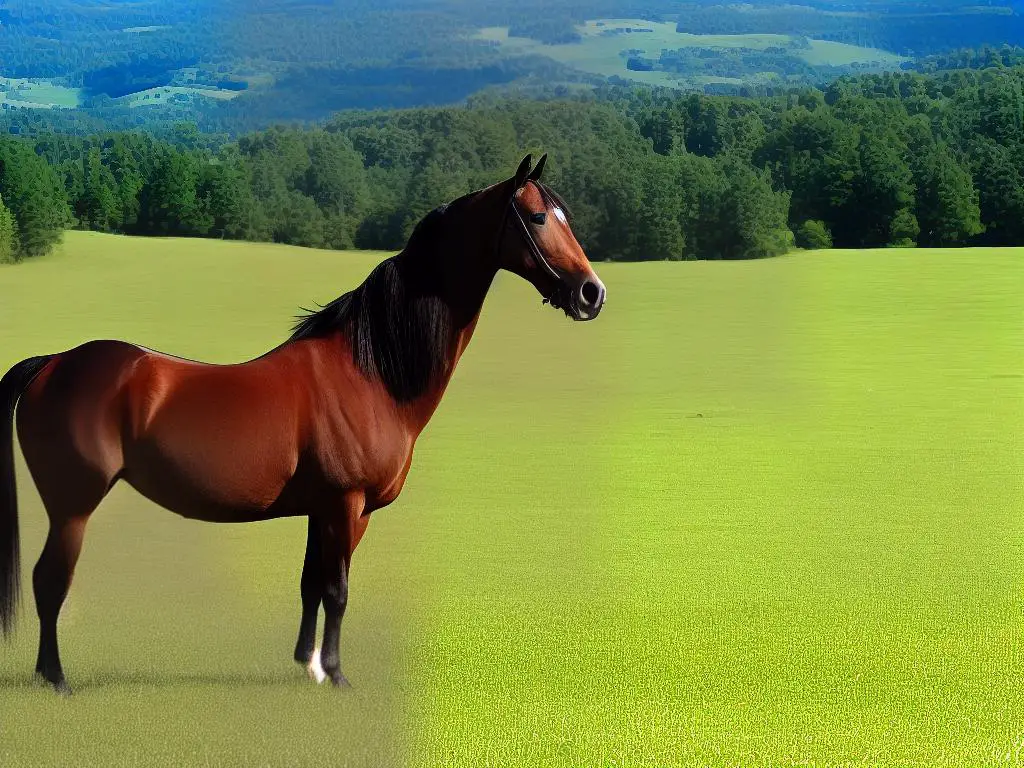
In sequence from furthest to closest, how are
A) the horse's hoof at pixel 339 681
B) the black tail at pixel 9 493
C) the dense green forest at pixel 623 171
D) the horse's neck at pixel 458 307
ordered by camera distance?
the dense green forest at pixel 623 171, the horse's hoof at pixel 339 681, the black tail at pixel 9 493, the horse's neck at pixel 458 307

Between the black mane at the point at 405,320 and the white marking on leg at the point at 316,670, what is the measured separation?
1361 millimetres

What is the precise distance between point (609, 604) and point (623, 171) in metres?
22.1

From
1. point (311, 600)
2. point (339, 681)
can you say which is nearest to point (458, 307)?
point (311, 600)

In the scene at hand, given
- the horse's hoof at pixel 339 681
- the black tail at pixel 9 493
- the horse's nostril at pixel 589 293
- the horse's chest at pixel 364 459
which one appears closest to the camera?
the horse's nostril at pixel 589 293

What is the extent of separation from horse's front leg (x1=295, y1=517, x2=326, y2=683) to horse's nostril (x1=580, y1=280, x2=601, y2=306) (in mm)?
1667

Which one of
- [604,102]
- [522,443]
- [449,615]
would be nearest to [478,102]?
[604,102]

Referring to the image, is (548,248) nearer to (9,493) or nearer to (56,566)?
(56,566)

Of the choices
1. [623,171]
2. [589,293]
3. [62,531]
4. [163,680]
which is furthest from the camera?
[623,171]

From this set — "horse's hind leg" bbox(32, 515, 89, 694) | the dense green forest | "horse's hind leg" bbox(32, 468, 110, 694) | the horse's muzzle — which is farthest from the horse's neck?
the dense green forest

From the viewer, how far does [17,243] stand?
120 ft

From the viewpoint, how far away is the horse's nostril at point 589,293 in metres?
6.18

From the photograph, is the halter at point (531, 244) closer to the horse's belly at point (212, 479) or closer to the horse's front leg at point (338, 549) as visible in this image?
the horse's front leg at point (338, 549)

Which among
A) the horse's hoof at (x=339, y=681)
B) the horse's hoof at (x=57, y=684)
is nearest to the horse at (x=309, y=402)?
the horse's hoof at (x=57, y=684)

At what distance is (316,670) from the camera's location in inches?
265
